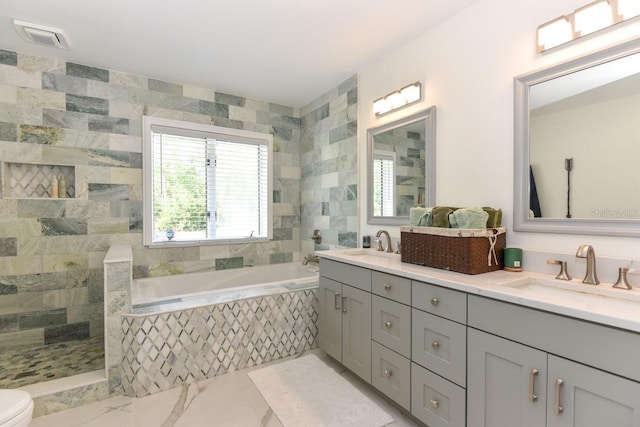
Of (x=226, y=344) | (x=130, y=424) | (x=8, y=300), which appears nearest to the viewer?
(x=130, y=424)

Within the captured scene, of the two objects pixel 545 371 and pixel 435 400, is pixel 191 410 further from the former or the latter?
pixel 545 371

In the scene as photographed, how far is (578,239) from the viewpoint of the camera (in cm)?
146

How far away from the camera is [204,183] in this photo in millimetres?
3309

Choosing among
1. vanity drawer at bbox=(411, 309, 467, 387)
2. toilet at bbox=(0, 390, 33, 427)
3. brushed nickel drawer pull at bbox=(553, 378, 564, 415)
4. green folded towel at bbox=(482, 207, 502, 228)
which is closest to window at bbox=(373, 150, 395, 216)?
green folded towel at bbox=(482, 207, 502, 228)

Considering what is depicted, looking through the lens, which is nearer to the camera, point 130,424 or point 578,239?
point 578,239

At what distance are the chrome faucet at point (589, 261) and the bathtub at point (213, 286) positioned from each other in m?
1.86

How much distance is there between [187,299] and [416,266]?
1669mm

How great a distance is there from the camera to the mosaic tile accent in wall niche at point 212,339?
1970 mm

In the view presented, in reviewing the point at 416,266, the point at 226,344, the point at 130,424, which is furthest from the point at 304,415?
the point at 416,266

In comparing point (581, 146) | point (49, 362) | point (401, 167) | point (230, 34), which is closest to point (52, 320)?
point (49, 362)

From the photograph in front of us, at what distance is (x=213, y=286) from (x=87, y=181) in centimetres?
153

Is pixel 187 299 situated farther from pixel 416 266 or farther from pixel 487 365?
pixel 487 365

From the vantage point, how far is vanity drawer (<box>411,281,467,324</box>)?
1382 millimetres

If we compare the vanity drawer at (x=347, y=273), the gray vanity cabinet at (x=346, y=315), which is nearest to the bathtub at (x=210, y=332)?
the gray vanity cabinet at (x=346, y=315)
